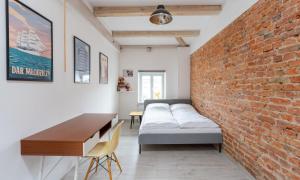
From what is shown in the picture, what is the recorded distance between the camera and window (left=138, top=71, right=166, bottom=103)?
6457 millimetres

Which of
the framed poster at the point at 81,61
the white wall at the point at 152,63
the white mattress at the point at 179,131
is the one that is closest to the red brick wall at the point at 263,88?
the white mattress at the point at 179,131

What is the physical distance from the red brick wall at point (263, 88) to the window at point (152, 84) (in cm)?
309

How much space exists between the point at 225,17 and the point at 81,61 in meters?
2.48

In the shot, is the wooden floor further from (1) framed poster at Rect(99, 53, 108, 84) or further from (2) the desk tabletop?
(1) framed poster at Rect(99, 53, 108, 84)

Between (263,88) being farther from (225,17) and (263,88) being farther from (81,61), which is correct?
(81,61)

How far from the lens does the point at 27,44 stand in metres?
1.71

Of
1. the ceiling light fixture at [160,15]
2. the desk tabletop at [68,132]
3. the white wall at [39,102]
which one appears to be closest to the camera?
the white wall at [39,102]

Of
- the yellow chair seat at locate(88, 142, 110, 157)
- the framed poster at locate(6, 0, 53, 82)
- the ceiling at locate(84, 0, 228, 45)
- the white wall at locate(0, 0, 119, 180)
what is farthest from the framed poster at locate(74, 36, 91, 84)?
the yellow chair seat at locate(88, 142, 110, 157)

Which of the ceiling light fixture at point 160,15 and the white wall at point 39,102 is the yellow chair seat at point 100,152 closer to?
the white wall at point 39,102

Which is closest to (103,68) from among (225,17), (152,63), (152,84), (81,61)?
(81,61)

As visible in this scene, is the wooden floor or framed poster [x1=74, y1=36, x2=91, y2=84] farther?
framed poster [x1=74, y1=36, x2=91, y2=84]

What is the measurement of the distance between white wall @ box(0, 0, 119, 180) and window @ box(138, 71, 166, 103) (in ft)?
10.3

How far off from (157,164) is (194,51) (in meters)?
3.55

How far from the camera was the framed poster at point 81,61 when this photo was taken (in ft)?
9.11
